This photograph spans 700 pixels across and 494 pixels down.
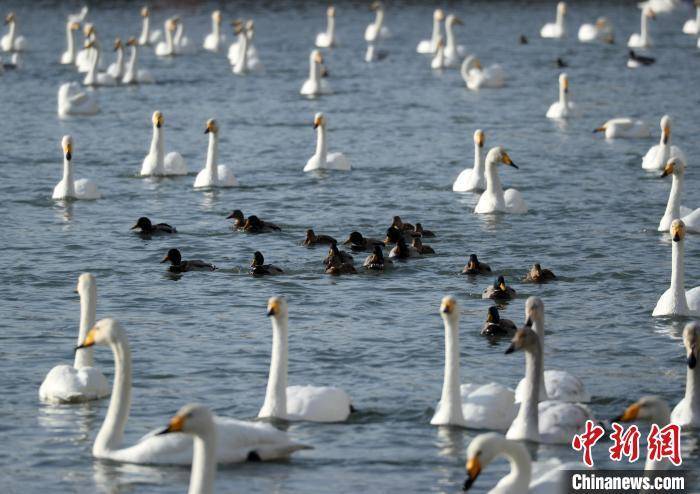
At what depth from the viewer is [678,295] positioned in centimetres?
1977

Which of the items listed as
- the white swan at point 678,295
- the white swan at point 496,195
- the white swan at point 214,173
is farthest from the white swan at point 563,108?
the white swan at point 678,295

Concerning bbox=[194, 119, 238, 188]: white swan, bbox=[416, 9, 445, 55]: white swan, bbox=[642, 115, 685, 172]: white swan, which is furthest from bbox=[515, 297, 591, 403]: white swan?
bbox=[416, 9, 445, 55]: white swan

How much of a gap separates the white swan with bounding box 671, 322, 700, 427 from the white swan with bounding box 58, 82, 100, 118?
26.1 meters

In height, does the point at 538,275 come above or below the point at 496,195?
below

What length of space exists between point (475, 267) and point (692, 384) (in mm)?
7060

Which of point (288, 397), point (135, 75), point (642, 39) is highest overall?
point (642, 39)

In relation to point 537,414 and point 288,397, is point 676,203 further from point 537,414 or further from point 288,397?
point 537,414

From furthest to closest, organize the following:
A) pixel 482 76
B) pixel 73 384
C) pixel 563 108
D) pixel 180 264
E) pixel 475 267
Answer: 1. pixel 482 76
2. pixel 563 108
3. pixel 180 264
4. pixel 475 267
5. pixel 73 384

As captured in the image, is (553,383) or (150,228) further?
(150,228)

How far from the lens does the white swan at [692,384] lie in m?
15.2

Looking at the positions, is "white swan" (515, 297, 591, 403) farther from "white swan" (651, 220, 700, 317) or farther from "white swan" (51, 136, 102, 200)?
"white swan" (51, 136, 102, 200)

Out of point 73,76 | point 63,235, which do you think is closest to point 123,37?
point 73,76

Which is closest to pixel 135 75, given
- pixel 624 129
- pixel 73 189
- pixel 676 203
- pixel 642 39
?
pixel 624 129

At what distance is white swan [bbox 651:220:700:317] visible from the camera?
64.7 feet
